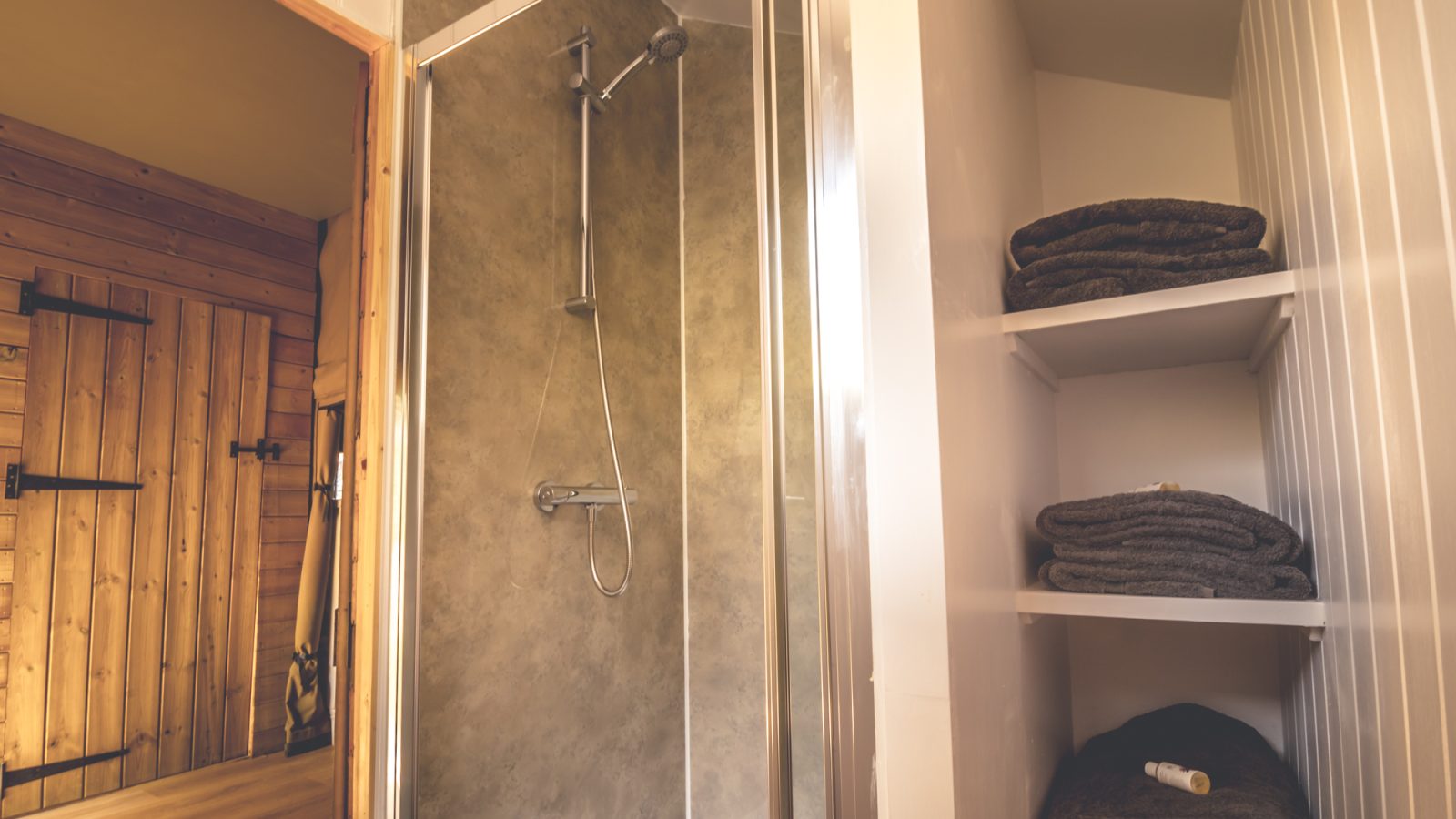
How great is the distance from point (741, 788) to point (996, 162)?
5.60 feet

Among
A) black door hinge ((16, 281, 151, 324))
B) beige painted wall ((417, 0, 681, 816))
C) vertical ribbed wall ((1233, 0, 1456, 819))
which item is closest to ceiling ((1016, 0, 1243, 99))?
vertical ribbed wall ((1233, 0, 1456, 819))

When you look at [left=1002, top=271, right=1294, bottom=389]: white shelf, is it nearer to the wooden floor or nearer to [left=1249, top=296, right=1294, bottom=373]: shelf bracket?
[left=1249, top=296, right=1294, bottom=373]: shelf bracket

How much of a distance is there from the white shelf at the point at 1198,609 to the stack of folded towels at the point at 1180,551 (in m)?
0.02

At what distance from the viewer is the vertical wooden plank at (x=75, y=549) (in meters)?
2.71

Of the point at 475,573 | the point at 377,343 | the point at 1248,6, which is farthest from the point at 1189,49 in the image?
the point at 475,573

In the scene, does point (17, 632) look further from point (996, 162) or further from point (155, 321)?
point (996, 162)

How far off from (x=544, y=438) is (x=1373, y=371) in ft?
5.23

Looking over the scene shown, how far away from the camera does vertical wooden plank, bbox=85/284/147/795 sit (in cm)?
283

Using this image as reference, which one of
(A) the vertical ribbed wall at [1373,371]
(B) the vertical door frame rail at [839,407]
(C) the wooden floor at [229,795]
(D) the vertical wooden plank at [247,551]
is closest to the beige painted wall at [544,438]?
(B) the vertical door frame rail at [839,407]

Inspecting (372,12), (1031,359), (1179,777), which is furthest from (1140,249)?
(372,12)

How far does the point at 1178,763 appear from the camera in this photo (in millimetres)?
1129

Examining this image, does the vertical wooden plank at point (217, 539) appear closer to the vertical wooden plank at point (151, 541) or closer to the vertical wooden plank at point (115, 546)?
the vertical wooden plank at point (151, 541)

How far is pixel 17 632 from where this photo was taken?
8.68ft

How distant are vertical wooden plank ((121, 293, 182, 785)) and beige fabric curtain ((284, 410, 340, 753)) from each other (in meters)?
0.47
